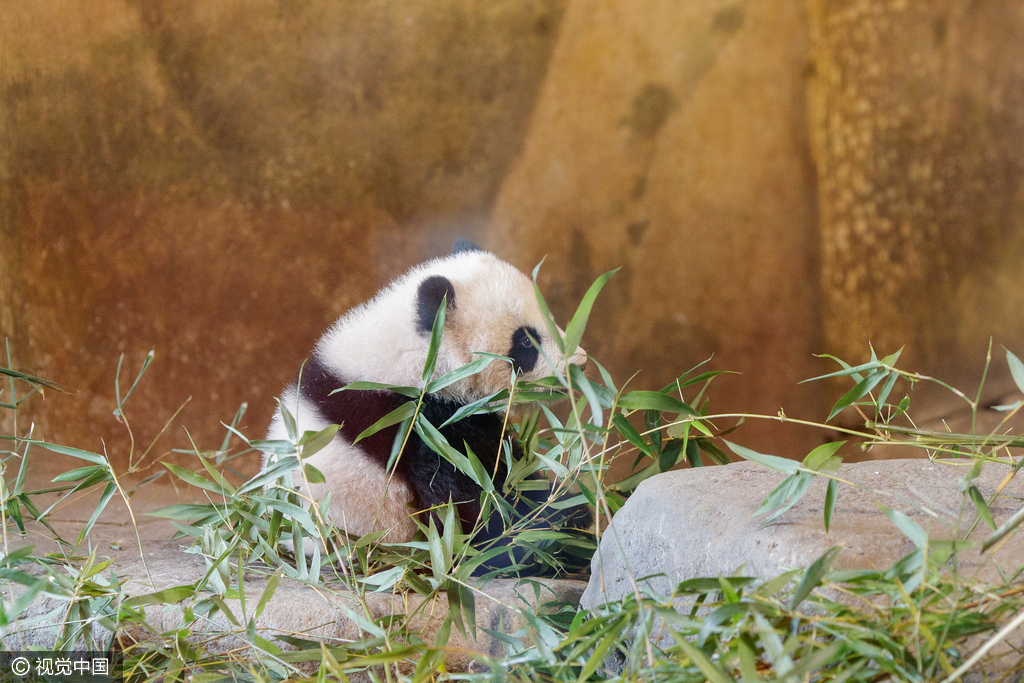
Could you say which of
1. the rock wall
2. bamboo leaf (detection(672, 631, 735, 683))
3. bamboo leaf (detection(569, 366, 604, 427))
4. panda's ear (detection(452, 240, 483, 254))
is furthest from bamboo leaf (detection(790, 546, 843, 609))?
the rock wall

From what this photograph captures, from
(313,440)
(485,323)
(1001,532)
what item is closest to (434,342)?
(313,440)

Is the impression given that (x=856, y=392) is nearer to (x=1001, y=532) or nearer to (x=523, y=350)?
(x=1001, y=532)

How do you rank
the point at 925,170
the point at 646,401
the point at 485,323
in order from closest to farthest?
the point at 646,401 → the point at 485,323 → the point at 925,170

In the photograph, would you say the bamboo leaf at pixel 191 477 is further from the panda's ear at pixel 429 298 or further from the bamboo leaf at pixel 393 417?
the panda's ear at pixel 429 298

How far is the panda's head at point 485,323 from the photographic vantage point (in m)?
1.58

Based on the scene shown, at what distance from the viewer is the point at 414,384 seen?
1.57 m

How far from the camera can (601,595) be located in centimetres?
123

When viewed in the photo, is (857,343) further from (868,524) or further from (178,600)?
(178,600)

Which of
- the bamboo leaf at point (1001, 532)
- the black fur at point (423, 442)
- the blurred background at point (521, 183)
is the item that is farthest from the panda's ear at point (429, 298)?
the blurred background at point (521, 183)

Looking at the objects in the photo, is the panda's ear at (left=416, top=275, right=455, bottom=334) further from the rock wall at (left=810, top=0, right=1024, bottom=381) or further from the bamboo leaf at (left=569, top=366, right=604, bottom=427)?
the rock wall at (left=810, top=0, right=1024, bottom=381)

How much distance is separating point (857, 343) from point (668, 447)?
2247 millimetres

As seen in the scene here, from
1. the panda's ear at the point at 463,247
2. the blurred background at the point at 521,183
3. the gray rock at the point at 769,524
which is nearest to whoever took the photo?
the gray rock at the point at 769,524

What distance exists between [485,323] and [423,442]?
0.31m

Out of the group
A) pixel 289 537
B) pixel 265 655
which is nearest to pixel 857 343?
pixel 289 537
